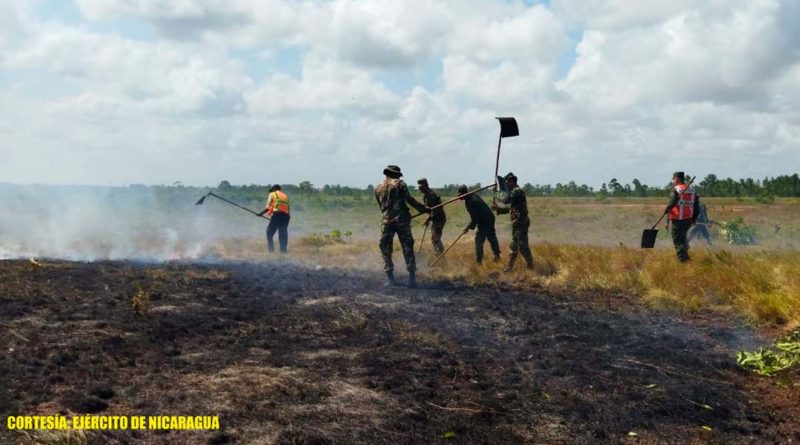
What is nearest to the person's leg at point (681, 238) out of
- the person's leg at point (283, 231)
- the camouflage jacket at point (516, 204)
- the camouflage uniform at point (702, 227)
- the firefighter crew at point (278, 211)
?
the camouflage jacket at point (516, 204)

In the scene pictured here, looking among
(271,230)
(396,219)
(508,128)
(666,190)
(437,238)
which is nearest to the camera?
(508,128)

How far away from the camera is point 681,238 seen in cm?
1095

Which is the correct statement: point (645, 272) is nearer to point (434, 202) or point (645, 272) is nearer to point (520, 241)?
point (520, 241)

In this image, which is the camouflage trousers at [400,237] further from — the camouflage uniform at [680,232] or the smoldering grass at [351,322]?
the camouflage uniform at [680,232]

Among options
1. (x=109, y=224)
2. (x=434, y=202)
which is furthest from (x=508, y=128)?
(x=109, y=224)

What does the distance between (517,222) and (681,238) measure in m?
2.93

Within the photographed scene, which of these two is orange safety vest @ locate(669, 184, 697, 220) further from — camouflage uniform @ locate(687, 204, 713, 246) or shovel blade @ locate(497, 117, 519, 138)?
camouflage uniform @ locate(687, 204, 713, 246)

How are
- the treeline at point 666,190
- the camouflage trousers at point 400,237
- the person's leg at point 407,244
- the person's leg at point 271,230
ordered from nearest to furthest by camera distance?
the person's leg at point 407,244, the camouflage trousers at point 400,237, the person's leg at point 271,230, the treeline at point 666,190

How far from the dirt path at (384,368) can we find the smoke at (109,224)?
23.3 feet

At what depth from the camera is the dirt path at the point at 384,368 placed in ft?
14.7

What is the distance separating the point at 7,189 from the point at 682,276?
96.2ft

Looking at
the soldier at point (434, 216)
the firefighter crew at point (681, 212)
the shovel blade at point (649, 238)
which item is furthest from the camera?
the soldier at point (434, 216)

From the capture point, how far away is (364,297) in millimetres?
9211

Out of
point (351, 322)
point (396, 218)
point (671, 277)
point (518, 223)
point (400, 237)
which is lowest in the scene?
point (351, 322)
